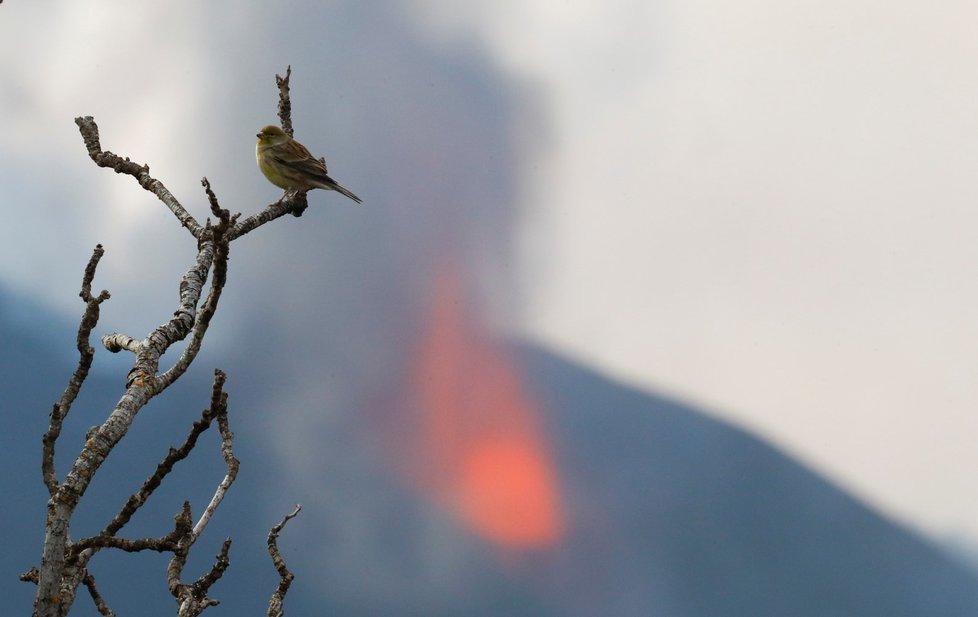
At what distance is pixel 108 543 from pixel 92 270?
3273mm

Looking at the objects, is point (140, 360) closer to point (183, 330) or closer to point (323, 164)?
point (183, 330)

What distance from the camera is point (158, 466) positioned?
11.1 meters

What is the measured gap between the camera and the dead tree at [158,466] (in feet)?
31.3

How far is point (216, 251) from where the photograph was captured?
10875 millimetres

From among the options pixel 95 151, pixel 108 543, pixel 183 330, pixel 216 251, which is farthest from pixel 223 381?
pixel 95 151

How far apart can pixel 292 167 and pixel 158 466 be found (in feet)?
34.9

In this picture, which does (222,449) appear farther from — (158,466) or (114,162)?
(114,162)

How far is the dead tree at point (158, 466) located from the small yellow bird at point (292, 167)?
25.9 feet

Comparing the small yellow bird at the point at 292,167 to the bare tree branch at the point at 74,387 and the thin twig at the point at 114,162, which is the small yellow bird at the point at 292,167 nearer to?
the thin twig at the point at 114,162

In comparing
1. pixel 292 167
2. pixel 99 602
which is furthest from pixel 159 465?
pixel 292 167

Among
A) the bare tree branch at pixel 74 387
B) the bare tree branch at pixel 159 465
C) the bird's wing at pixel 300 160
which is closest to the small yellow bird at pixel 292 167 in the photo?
the bird's wing at pixel 300 160

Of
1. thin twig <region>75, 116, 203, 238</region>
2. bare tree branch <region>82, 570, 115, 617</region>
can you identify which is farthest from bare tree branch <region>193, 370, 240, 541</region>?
thin twig <region>75, 116, 203, 238</region>

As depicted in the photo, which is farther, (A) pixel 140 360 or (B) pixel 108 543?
(A) pixel 140 360

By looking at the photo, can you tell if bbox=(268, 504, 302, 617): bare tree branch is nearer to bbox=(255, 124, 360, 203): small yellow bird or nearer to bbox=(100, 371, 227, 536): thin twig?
bbox=(100, 371, 227, 536): thin twig
